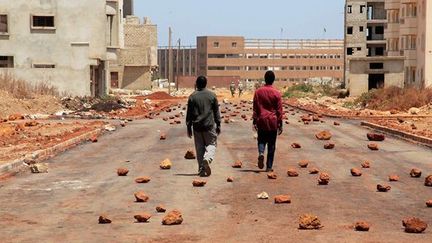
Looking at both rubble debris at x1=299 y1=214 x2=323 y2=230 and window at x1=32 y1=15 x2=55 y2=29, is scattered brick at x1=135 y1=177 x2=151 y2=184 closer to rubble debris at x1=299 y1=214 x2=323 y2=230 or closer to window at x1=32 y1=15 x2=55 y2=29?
rubble debris at x1=299 y1=214 x2=323 y2=230

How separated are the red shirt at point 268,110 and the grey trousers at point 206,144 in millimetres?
932

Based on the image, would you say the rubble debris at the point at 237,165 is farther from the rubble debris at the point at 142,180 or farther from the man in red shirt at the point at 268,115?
the rubble debris at the point at 142,180

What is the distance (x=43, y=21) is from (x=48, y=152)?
34.3 metres

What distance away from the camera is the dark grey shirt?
44.9ft

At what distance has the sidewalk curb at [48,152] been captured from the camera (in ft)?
50.6

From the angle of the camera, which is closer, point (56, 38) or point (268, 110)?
point (268, 110)

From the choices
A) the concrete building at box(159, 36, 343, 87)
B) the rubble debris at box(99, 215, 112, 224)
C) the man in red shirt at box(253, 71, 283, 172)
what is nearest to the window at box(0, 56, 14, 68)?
the man in red shirt at box(253, 71, 283, 172)

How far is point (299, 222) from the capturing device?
8.73 metres

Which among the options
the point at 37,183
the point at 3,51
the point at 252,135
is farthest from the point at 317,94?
the point at 37,183

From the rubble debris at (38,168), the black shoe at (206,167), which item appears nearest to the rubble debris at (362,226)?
the black shoe at (206,167)

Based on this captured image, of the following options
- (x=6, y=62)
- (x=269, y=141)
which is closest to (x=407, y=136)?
(x=269, y=141)

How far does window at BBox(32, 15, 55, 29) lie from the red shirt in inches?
1542

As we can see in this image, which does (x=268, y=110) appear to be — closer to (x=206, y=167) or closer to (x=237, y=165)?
(x=237, y=165)

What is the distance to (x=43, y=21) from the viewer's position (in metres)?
51.7
